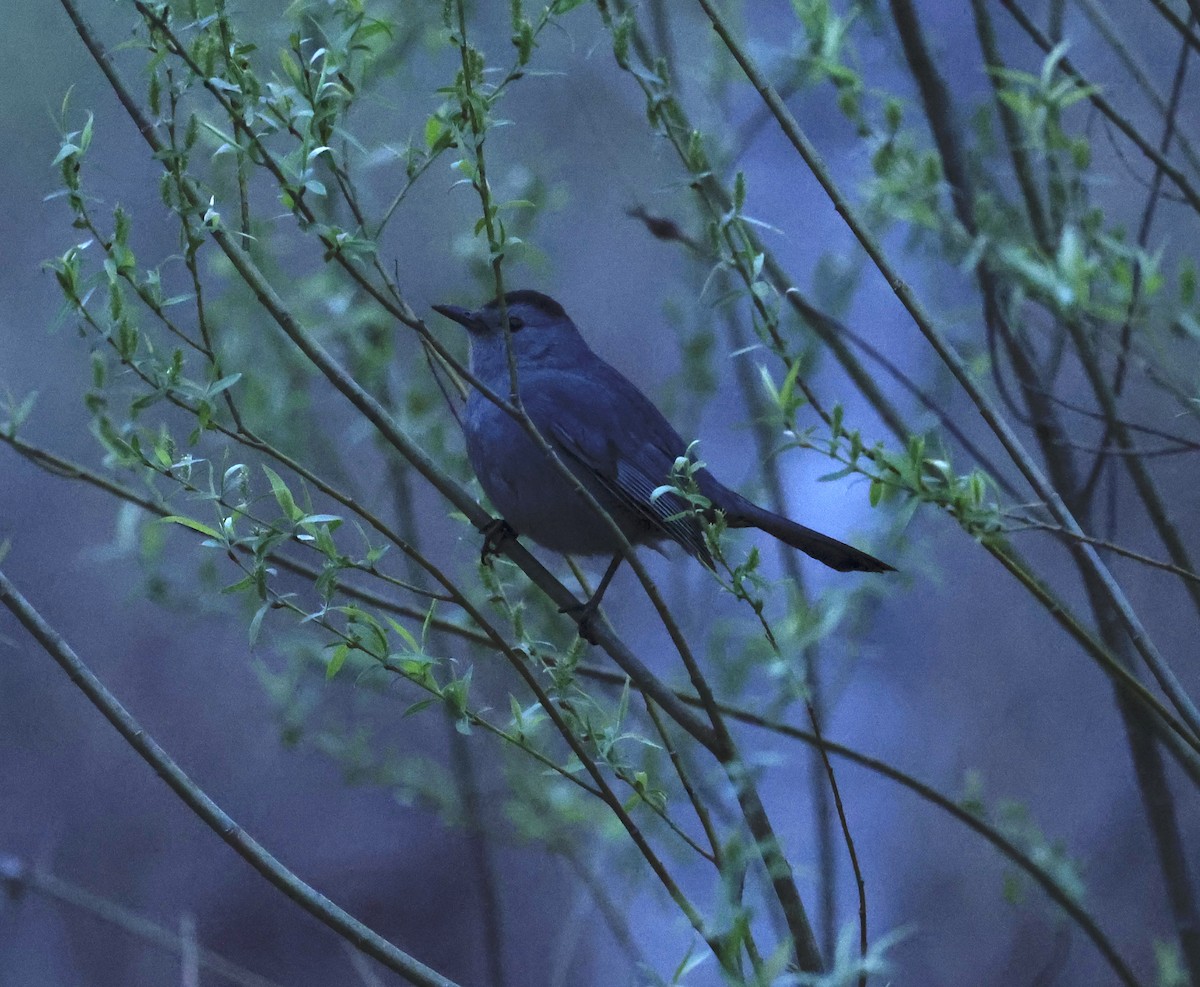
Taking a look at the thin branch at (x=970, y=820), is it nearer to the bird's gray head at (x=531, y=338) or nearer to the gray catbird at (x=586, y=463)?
the gray catbird at (x=586, y=463)

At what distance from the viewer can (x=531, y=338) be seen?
302 cm

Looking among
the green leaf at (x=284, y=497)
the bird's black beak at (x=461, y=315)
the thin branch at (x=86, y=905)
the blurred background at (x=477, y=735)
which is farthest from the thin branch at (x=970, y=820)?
the blurred background at (x=477, y=735)

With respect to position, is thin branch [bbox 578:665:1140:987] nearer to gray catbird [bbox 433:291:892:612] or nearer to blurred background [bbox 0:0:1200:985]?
gray catbird [bbox 433:291:892:612]

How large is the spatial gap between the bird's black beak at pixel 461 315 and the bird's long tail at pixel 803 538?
64cm

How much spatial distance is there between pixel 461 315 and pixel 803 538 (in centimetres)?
83

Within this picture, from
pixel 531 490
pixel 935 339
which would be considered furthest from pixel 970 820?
pixel 531 490

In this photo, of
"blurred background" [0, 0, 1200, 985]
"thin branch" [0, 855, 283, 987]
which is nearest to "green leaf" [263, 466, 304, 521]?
"thin branch" [0, 855, 283, 987]

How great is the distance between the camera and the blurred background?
3426 mm

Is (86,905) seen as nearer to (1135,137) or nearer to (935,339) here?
(935,339)

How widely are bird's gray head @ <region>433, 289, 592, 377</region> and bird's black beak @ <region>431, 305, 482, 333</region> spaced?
0.10 feet

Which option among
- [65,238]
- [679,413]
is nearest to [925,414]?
[679,413]

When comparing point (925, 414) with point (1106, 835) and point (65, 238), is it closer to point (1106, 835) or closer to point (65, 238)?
point (1106, 835)

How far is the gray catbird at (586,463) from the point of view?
2.45m

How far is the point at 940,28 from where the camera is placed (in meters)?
3.50
